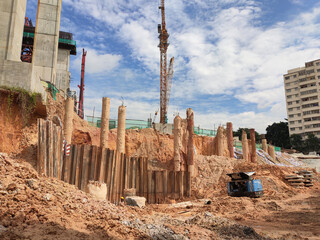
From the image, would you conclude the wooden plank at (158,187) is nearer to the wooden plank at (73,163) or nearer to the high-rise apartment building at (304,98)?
the wooden plank at (73,163)

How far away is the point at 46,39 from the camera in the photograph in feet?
76.2

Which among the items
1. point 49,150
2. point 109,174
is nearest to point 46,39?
point 109,174

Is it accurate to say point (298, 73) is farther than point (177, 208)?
Yes

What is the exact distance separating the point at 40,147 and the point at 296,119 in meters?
77.3

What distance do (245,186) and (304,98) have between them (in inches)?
2628

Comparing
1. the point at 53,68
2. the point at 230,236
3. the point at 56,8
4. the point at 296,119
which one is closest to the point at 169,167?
the point at 53,68

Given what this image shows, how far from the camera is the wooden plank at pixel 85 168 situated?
912cm

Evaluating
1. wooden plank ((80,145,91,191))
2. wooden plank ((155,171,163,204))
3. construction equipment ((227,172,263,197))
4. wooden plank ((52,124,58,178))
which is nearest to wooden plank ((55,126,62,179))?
wooden plank ((52,124,58,178))

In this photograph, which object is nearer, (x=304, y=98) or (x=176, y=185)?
(x=176, y=185)

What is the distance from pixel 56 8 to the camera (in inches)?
929

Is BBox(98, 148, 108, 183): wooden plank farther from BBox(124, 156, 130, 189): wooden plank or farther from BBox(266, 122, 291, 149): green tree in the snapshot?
BBox(266, 122, 291, 149): green tree

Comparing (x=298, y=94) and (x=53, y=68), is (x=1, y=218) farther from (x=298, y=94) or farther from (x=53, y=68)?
(x=298, y=94)

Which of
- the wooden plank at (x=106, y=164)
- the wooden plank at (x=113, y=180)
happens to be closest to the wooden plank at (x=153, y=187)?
the wooden plank at (x=113, y=180)

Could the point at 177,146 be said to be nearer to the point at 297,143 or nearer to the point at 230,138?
the point at 230,138
